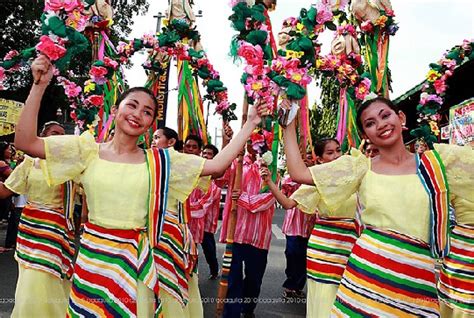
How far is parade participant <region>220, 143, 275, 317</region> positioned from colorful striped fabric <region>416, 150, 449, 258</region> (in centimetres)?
217

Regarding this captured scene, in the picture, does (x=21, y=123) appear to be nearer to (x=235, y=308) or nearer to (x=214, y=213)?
(x=235, y=308)

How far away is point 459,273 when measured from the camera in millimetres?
3494

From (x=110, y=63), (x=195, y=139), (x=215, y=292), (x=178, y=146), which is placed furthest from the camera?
(x=215, y=292)

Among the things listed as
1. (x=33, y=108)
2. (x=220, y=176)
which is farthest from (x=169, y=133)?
(x=33, y=108)

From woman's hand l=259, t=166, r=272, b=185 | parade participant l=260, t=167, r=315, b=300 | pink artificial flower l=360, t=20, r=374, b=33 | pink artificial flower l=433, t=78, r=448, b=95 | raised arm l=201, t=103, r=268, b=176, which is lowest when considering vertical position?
parade participant l=260, t=167, r=315, b=300

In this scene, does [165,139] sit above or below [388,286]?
above

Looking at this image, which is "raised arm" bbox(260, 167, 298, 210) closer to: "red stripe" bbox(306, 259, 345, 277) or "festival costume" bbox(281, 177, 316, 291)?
"red stripe" bbox(306, 259, 345, 277)

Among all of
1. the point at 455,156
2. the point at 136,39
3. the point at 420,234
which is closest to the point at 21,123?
the point at 420,234

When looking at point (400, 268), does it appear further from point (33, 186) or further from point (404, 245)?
point (33, 186)

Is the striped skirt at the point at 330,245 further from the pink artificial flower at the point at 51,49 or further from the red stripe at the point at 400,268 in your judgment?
the pink artificial flower at the point at 51,49

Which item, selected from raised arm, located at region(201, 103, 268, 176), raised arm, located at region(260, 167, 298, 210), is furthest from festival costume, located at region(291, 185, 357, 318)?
raised arm, located at region(201, 103, 268, 176)

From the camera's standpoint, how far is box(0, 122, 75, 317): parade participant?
3.48 m

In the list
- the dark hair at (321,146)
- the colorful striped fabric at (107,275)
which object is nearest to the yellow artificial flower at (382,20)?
the dark hair at (321,146)

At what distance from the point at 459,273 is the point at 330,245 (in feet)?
2.80
